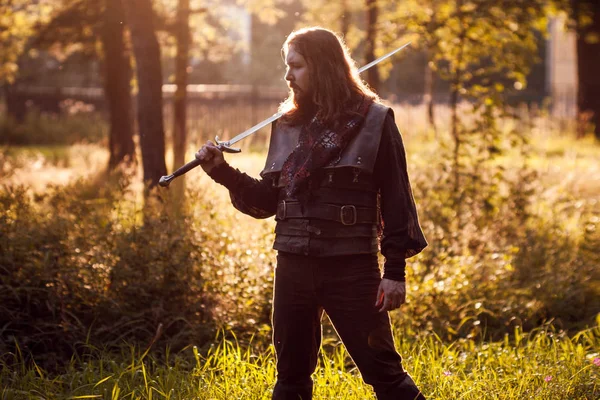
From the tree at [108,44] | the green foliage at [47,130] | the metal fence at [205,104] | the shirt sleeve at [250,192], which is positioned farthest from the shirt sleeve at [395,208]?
the green foliage at [47,130]

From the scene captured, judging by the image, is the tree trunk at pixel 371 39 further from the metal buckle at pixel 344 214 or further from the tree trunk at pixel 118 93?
the metal buckle at pixel 344 214

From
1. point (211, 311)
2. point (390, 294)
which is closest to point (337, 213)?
point (390, 294)

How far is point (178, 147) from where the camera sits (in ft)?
33.2

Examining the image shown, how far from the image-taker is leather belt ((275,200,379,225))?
3549 mm

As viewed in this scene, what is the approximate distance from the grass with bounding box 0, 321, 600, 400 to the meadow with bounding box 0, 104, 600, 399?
0.01m

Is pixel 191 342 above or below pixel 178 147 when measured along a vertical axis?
below

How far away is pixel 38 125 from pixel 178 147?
17.5m

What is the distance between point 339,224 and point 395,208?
0.24 metres

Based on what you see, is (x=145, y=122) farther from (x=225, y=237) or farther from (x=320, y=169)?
(x=320, y=169)

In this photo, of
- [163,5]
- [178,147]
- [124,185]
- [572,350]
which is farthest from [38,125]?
[572,350]

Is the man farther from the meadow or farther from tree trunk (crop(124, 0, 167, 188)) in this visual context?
tree trunk (crop(124, 0, 167, 188))

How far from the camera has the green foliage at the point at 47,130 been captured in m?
25.4

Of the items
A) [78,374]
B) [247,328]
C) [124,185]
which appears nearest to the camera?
[78,374]

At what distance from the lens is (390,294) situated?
11.4ft
